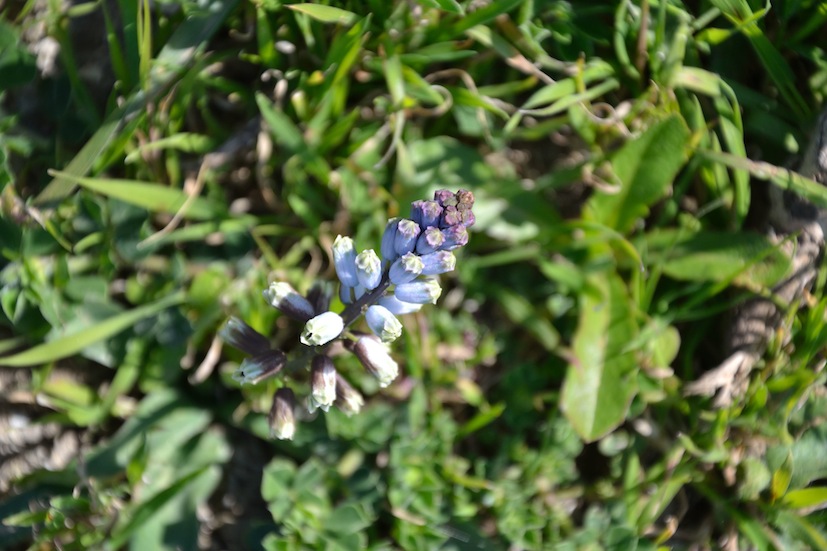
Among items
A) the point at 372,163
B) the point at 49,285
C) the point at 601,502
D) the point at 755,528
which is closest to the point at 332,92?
the point at 372,163

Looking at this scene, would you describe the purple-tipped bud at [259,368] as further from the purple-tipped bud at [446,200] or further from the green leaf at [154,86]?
the green leaf at [154,86]

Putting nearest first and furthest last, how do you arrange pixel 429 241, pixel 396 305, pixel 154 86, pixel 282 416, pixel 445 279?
pixel 429 241 < pixel 396 305 < pixel 282 416 < pixel 154 86 < pixel 445 279

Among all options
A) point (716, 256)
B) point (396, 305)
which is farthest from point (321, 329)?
point (716, 256)

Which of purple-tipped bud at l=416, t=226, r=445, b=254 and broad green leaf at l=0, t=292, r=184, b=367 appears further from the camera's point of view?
broad green leaf at l=0, t=292, r=184, b=367

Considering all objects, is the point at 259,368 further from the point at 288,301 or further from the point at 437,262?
the point at 437,262

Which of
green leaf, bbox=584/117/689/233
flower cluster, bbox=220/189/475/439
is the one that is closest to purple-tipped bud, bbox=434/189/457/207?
flower cluster, bbox=220/189/475/439

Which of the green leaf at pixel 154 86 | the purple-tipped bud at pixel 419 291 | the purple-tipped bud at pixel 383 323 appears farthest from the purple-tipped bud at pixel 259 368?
the green leaf at pixel 154 86

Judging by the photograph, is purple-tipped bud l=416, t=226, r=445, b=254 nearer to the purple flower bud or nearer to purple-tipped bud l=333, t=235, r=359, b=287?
the purple flower bud

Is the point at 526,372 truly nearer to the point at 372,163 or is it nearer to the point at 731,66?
the point at 372,163
